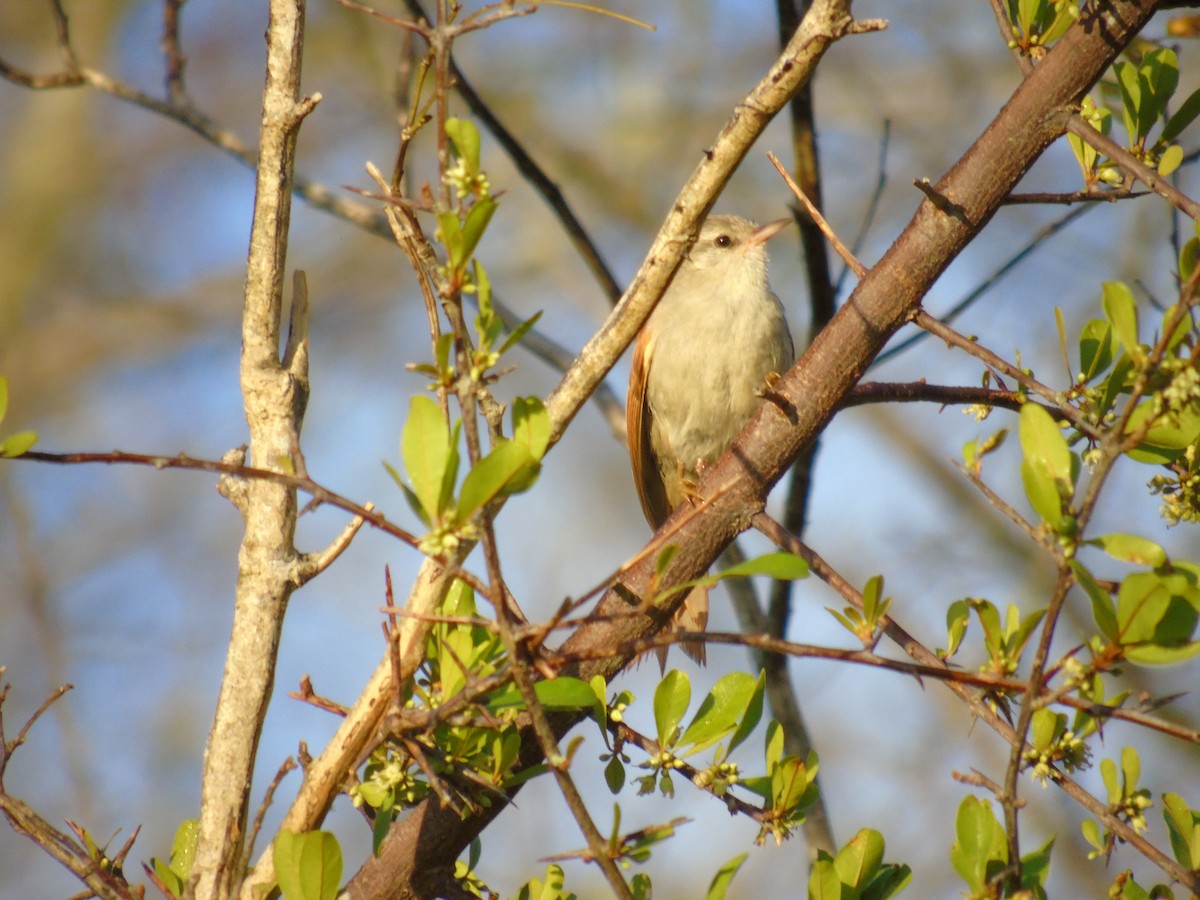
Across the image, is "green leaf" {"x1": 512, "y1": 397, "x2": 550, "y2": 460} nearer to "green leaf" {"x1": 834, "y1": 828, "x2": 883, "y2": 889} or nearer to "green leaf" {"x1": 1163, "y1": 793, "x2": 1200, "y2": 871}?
"green leaf" {"x1": 834, "y1": 828, "x2": 883, "y2": 889}

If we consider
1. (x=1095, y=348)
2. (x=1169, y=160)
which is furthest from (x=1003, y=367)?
(x=1169, y=160)

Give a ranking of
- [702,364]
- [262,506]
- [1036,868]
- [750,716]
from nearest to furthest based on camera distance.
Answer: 1. [1036,868]
2. [750,716]
3. [262,506]
4. [702,364]

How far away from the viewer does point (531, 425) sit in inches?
63.7

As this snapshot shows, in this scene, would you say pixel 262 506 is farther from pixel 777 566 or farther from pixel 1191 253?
pixel 1191 253

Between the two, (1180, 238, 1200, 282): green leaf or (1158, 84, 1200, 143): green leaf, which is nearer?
(1180, 238, 1200, 282): green leaf

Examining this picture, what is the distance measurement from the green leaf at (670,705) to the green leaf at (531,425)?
591 millimetres

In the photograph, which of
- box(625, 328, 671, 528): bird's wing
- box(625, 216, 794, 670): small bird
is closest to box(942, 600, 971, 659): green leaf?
box(625, 216, 794, 670): small bird

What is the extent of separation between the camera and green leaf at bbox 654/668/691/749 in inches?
79.4

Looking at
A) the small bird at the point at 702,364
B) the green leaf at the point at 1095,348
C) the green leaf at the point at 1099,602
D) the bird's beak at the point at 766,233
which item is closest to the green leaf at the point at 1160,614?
the green leaf at the point at 1099,602

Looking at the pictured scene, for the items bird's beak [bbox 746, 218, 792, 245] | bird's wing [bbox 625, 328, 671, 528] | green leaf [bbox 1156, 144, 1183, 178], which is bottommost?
green leaf [bbox 1156, 144, 1183, 178]

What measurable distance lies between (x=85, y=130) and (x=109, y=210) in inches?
36.1

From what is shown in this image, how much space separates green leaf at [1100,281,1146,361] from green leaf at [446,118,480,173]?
87cm

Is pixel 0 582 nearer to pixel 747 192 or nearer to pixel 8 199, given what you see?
pixel 8 199

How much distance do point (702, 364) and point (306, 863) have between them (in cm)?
276
